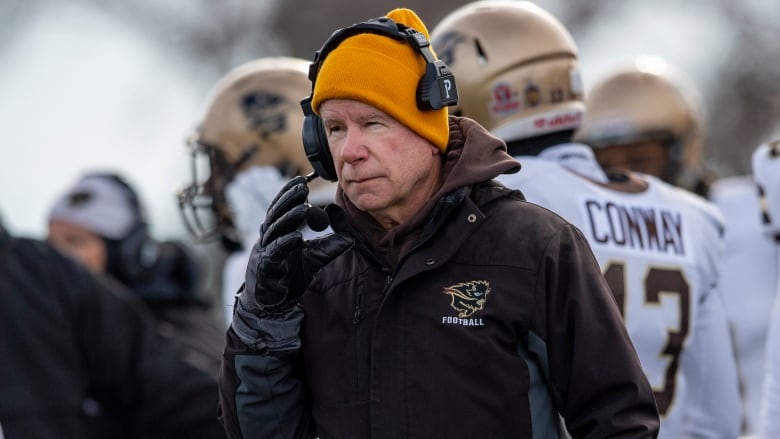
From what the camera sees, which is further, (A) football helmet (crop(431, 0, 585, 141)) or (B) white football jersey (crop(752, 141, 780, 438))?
(A) football helmet (crop(431, 0, 585, 141))

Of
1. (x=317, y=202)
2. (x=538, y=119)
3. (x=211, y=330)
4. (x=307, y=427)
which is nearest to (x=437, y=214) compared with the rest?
(x=307, y=427)

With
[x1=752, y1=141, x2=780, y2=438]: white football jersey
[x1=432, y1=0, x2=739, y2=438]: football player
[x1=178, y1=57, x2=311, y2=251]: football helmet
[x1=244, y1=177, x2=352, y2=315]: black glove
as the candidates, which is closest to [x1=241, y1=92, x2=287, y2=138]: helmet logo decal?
[x1=178, y1=57, x2=311, y2=251]: football helmet

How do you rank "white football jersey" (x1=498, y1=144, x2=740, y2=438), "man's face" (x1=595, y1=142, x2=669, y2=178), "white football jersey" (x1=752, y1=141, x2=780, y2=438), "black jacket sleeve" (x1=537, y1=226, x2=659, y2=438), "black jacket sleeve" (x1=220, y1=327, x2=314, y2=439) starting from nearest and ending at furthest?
"black jacket sleeve" (x1=537, y1=226, x2=659, y2=438)
"black jacket sleeve" (x1=220, y1=327, x2=314, y2=439)
"white football jersey" (x1=752, y1=141, x2=780, y2=438)
"white football jersey" (x1=498, y1=144, x2=740, y2=438)
"man's face" (x1=595, y1=142, x2=669, y2=178)

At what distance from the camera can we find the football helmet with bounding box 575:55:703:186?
8.48 meters

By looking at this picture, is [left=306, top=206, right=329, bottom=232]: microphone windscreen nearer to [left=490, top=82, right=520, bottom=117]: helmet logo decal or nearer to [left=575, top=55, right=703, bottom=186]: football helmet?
[left=490, top=82, right=520, bottom=117]: helmet logo decal

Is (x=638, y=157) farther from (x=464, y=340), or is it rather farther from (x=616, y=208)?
(x=464, y=340)

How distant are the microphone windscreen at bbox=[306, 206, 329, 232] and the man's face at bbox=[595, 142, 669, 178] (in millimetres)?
4217

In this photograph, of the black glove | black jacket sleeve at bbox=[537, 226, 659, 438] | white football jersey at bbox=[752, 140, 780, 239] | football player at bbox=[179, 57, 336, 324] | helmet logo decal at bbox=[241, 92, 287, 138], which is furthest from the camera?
helmet logo decal at bbox=[241, 92, 287, 138]

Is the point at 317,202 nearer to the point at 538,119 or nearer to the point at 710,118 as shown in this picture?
the point at 538,119

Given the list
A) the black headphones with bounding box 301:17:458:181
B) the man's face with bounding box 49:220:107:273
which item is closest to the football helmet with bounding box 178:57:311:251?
the man's face with bounding box 49:220:107:273

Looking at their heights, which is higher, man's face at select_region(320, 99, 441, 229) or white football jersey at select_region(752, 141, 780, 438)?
man's face at select_region(320, 99, 441, 229)

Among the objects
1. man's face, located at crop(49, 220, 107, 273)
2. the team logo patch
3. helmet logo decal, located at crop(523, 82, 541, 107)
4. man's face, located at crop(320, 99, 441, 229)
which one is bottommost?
man's face, located at crop(49, 220, 107, 273)

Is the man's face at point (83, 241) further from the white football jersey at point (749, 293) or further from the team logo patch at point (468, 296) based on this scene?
the team logo patch at point (468, 296)

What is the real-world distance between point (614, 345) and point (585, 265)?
0.21m
